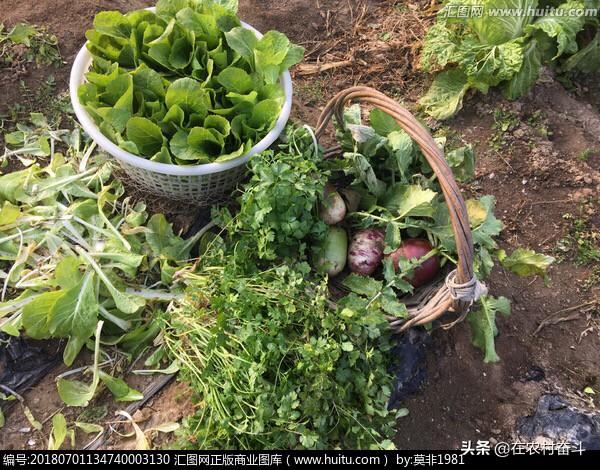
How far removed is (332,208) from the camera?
6.43 feet

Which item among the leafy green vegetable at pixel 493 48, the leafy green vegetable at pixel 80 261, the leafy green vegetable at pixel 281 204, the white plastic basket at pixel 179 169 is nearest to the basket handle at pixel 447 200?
the leafy green vegetable at pixel 281 204

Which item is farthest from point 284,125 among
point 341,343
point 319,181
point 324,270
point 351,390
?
point 351,390

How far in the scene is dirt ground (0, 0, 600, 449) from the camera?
200 cm

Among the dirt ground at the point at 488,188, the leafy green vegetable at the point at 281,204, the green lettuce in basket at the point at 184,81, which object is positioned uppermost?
the green lettuce in basket at the point at 184,81

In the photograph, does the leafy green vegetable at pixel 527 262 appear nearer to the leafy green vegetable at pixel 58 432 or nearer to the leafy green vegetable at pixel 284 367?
the leafy green vegetable at pixel 284 367

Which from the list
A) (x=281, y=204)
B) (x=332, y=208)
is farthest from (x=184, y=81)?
(x=332, y=208)

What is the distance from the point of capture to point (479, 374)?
82.4 inches

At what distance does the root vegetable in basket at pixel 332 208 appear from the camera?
6.42 feet

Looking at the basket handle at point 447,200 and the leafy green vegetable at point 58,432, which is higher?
the basket handle at point 447,200

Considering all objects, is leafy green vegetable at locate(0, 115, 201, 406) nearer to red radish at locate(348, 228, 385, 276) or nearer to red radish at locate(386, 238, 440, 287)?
red radish at locate(348, 228, 385, 276)

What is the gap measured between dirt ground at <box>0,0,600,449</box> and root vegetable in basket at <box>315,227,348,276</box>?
529 mm

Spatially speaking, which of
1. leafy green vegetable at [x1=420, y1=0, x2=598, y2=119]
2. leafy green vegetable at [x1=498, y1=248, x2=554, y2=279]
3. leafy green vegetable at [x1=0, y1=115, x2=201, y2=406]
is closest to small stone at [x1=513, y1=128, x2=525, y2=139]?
leafy green vegetable at [x1=420, y1=0, x2=598, y2=119]

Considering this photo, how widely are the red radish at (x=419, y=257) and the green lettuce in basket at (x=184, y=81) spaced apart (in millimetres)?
697

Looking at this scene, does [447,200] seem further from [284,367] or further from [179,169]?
[179,169]
